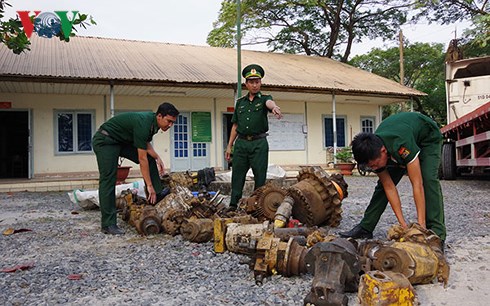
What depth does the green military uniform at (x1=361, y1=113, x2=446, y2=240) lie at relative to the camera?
2.77m

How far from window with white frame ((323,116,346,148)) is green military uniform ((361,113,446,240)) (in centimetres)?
1249

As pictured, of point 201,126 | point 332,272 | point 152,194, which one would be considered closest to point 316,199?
point 152,194

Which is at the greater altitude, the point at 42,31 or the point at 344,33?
the point at 344,33

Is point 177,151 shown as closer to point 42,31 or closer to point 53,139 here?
point 53,139

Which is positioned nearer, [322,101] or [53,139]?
[53,139]

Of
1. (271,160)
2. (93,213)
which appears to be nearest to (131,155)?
(93,213)

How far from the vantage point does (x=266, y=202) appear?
390 centimetres

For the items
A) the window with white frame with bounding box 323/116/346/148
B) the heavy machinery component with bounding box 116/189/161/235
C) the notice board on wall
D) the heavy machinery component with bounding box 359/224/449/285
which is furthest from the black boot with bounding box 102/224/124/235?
the window with white frame with bounding box 323/116/346/148

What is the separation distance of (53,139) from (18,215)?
680cm

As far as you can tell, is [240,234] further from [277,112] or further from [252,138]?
[252,138]

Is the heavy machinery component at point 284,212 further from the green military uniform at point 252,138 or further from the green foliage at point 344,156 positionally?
the green foliage at point 344,156

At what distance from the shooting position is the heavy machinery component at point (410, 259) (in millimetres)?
2195

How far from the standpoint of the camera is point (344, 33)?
24.9 meters

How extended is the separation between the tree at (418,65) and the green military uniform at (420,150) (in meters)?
22.2
